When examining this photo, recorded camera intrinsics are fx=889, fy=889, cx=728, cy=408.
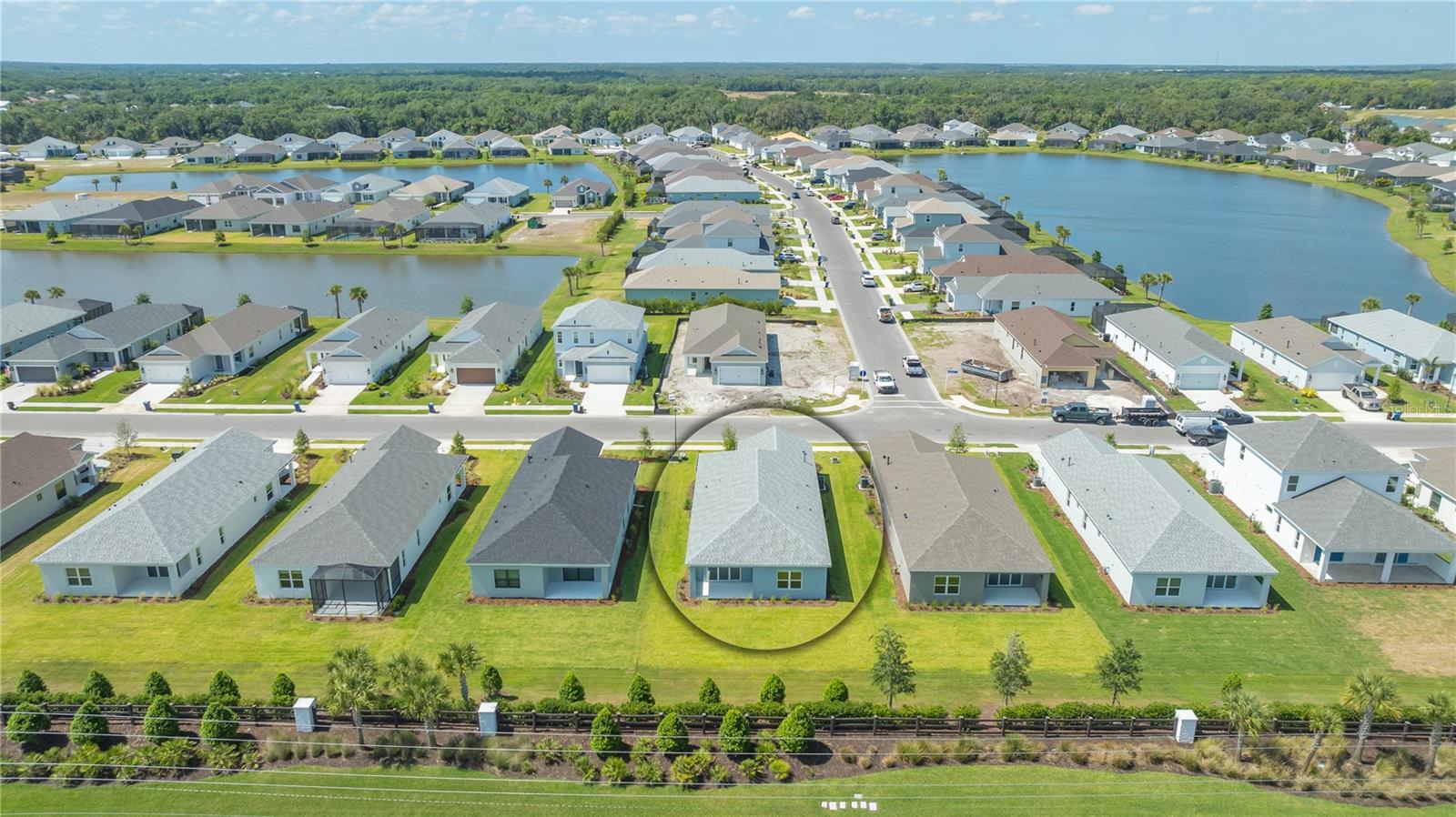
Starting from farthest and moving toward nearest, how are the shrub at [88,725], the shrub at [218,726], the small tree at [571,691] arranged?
the small tree at [571,691], the shrub at [88,725], the shrub at [218,726]

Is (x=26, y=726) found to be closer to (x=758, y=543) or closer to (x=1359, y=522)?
(x=758, y=543)

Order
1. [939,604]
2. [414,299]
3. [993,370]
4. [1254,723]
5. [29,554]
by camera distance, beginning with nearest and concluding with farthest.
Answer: [1254,723] → [939,604] → [29,554] → [993,370] → [414,299]

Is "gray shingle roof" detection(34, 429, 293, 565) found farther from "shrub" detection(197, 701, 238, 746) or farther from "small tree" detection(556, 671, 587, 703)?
"small tree" detection(556, 671, 587, 703)

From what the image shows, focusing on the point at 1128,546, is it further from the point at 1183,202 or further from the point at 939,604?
the point at 1183,202

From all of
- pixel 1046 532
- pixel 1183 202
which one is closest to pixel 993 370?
pixel 1046 532

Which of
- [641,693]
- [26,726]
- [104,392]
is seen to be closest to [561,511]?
[641,693]

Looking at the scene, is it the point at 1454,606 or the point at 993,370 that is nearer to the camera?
the point at 1454,606

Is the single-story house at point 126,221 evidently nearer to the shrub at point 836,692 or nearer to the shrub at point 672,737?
the shrub at point 672,737

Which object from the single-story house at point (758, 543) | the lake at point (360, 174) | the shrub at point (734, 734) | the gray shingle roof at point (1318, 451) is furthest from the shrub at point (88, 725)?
the lake at point (360, 174)
